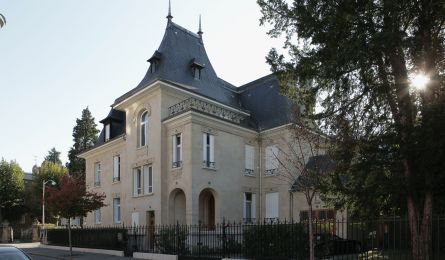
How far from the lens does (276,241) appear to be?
56.6ft

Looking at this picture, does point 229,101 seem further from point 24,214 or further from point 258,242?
→ point 24,214

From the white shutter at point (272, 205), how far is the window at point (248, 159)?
77.4 inches

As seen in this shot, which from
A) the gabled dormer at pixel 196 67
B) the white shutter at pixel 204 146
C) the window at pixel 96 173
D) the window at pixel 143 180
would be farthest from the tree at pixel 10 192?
the white shutter at pixel 204 146

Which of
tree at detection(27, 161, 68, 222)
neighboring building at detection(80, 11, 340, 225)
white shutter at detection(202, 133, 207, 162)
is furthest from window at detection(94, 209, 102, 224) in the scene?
tree at detection(27, 161, 68, 222)

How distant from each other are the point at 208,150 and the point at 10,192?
132 ft

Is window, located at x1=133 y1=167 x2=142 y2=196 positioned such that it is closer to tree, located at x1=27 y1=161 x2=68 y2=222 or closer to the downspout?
the downspout

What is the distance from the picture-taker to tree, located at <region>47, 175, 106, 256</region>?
84.5 feet

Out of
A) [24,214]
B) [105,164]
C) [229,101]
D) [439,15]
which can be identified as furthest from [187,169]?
[24,214]

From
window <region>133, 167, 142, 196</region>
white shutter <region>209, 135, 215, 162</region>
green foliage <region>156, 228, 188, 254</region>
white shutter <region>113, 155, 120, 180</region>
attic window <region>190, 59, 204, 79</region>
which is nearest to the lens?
green foliage <region>156, 228, 188, 254</region>

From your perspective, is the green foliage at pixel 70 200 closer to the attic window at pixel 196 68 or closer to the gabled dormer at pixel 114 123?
the gabled dormer at pixel 114 123

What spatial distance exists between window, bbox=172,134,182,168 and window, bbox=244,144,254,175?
511 centimetres

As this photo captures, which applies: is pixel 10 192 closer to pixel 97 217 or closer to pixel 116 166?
pixel 97 217

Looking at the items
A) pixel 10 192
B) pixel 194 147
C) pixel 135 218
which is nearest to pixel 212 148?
pixel 194 147

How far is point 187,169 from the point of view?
2642 cm
